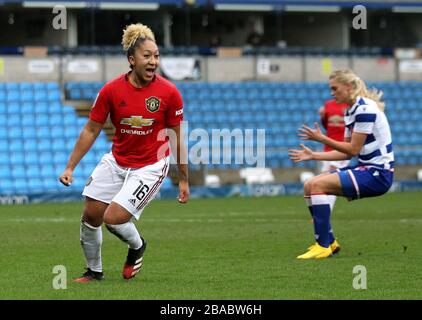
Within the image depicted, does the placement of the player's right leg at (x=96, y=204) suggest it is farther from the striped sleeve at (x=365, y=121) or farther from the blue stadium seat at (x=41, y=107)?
the blue stadium seat at (x=41, y=107)

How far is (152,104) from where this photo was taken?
9750mm

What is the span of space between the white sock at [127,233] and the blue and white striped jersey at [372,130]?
3.15 m

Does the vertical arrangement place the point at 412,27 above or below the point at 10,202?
above

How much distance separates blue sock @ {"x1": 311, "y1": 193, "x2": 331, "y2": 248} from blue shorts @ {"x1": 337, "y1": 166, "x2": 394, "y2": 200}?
A: 0.30 m

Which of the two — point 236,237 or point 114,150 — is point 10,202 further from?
point 114,150

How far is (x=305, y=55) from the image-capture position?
116ft

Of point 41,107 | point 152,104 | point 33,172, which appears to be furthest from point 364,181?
point 41,107

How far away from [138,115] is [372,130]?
3325 millimetres

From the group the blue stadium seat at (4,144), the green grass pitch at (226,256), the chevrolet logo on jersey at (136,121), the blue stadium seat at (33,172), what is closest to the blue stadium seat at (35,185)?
the blue stadium seat at (33,172)

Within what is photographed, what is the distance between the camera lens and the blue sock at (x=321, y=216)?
12.0m

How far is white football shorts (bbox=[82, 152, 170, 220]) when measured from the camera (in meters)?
9.73

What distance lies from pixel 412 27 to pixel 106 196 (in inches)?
1284
